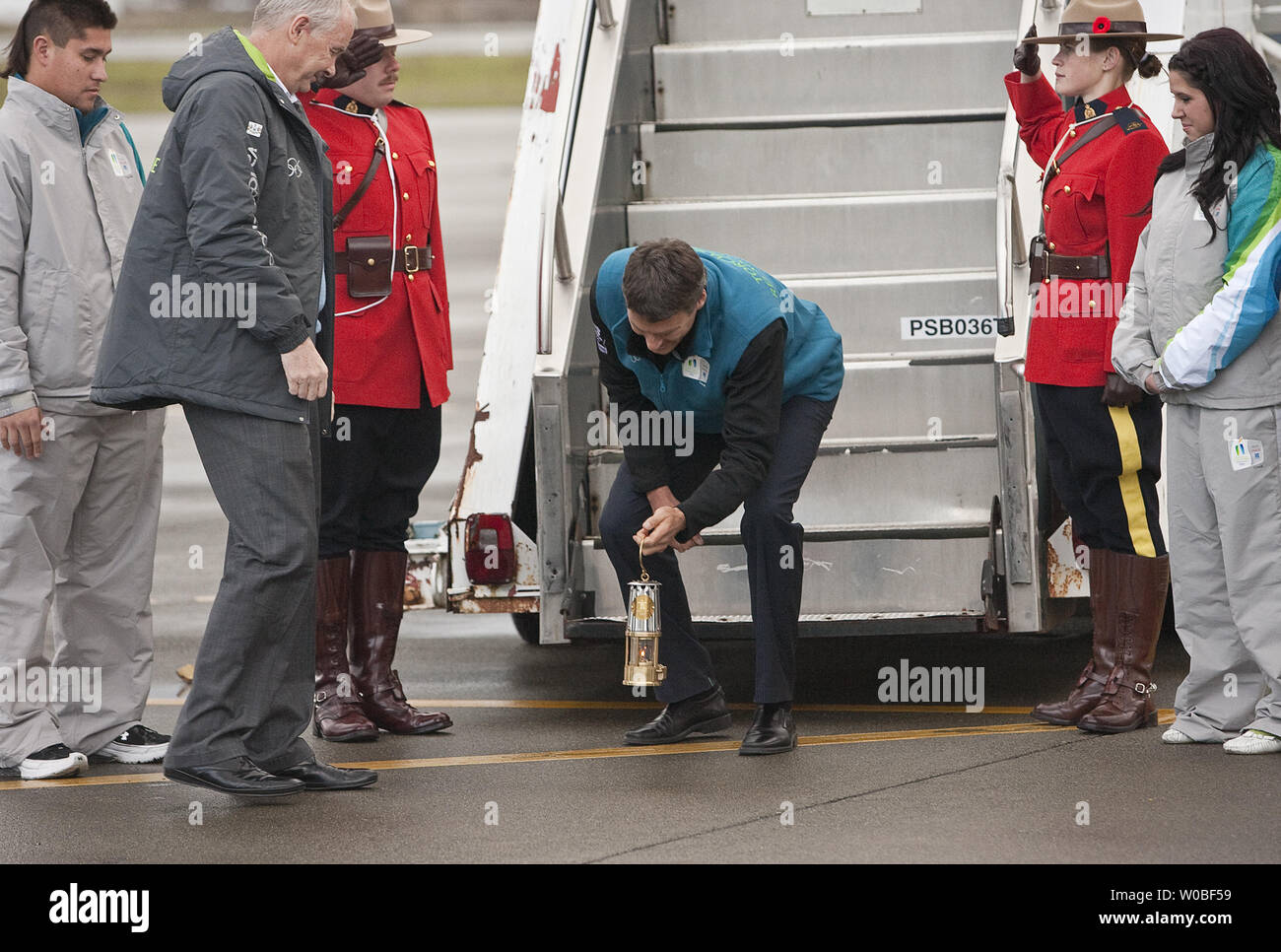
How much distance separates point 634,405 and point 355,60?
4.49 feet

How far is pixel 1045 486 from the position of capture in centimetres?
566

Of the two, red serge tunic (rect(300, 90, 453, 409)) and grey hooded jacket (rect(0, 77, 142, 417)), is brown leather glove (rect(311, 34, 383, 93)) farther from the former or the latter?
grey hooded jacket (rect(0, 77, 142, 417))

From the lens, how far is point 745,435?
16.1 feet

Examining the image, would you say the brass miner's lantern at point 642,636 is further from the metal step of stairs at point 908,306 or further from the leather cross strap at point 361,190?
the metal step of stairs at point 908,306

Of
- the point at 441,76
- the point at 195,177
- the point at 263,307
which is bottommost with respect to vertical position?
the point at 263,307

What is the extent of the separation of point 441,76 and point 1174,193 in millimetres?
16363

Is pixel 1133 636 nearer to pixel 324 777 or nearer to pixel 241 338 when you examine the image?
pixel 324 777

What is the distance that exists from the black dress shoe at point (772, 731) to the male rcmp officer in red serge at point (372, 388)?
1.05 metres

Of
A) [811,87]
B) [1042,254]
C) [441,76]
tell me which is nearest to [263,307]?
[1042,254]

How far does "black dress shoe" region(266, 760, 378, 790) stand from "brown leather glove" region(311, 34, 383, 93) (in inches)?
81.2

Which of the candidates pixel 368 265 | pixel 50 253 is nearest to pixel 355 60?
pixel 368 265

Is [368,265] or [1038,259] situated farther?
[368,265]
